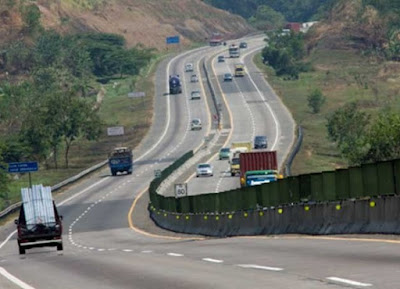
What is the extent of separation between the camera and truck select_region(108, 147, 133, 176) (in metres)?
132

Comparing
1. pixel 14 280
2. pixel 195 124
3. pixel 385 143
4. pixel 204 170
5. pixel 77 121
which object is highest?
pixel 77 121

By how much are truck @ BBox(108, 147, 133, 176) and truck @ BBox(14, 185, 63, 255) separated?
79.8 m

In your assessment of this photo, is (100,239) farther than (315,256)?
Result: Yes

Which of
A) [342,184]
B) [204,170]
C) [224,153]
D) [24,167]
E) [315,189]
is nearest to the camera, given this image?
[342,184]

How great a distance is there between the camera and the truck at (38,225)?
5025 centimetres

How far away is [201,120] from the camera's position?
18788 centimetres

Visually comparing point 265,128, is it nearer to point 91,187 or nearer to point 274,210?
point 91,187

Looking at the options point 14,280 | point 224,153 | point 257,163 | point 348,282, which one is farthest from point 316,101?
point 348,282

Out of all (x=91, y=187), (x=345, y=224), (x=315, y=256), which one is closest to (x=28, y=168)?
(x=91, y=187)

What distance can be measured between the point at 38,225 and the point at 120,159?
81.9m

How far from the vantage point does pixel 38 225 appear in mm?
50594

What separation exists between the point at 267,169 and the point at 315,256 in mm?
78638

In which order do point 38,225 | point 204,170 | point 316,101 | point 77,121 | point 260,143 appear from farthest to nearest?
point 316,101 → point 77,121 → point 260,143 → point 204,170 → point 38,225

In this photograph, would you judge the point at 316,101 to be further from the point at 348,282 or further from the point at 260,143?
the point at 348,282
